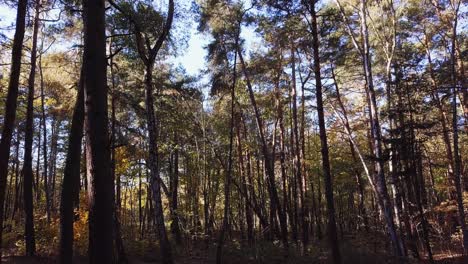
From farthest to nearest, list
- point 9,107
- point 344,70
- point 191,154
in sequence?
point 191,154, point 344,70, point 9,107

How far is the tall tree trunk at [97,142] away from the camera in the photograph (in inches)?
107

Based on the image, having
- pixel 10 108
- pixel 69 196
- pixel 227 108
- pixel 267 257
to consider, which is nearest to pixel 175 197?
pixel 227 108

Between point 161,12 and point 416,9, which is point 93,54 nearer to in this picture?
point 161,12

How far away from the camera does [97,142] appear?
2.85m

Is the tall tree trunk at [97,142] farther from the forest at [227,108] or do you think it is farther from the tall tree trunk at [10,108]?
the tall tree trunk at [10,108]

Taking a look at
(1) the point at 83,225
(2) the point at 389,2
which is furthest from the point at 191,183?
(2) the point at 389,2

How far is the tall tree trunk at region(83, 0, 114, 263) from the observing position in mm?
2727

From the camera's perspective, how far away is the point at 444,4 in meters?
15.2

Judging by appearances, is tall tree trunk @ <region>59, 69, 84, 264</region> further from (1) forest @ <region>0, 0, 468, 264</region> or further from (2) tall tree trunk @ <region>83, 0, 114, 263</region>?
(2) tall tree trunk @ <region>83, 0, 114, 263</region>

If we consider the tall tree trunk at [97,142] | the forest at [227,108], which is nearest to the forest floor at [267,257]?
the forest at [227,108]

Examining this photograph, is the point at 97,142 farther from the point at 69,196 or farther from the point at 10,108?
the point at 10,108

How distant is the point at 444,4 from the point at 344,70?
4.78m

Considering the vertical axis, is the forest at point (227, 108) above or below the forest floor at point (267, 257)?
above

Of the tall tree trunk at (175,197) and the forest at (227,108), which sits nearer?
the forest at (227,108)
